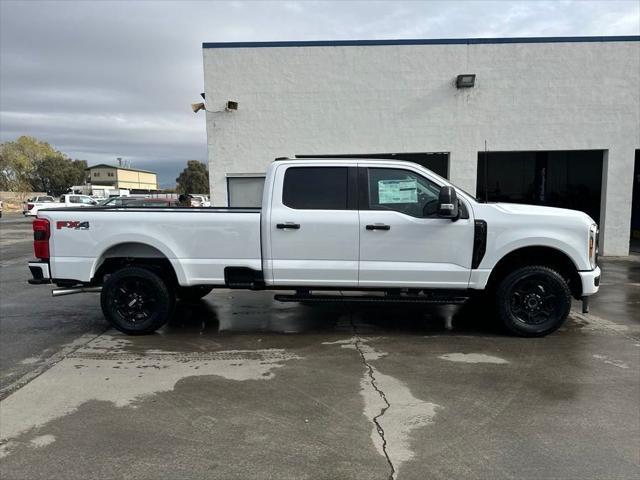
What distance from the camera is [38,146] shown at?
86.3 metres

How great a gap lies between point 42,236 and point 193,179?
302ft

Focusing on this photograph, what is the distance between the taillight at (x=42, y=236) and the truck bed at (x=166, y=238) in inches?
2.3

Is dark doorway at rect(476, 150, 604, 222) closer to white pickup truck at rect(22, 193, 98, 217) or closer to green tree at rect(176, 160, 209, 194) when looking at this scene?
white pickup truck at rect(22, 193, 98, 217)

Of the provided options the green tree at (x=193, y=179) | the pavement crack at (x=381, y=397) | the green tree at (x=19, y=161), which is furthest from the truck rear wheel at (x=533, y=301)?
the green tree at (x=19, y=161)

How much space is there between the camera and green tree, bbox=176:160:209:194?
93812 mm

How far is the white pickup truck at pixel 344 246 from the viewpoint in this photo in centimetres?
573

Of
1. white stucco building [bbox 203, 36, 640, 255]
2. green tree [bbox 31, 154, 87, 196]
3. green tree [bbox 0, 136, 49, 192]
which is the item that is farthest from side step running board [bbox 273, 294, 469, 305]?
green tree [bbox 31, 154, 87, 196]

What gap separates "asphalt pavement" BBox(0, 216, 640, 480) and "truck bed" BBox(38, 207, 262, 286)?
926 mm

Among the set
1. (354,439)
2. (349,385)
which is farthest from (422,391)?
(354,439)

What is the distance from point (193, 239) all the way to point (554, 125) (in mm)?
10944

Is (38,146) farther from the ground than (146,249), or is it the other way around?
(38,146)

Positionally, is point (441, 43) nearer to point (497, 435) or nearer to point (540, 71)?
point (540, 71)

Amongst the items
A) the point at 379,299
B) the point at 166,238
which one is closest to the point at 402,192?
the point at 379,299

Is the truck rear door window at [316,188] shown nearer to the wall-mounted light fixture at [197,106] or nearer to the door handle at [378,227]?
the door handle at [378,227]
